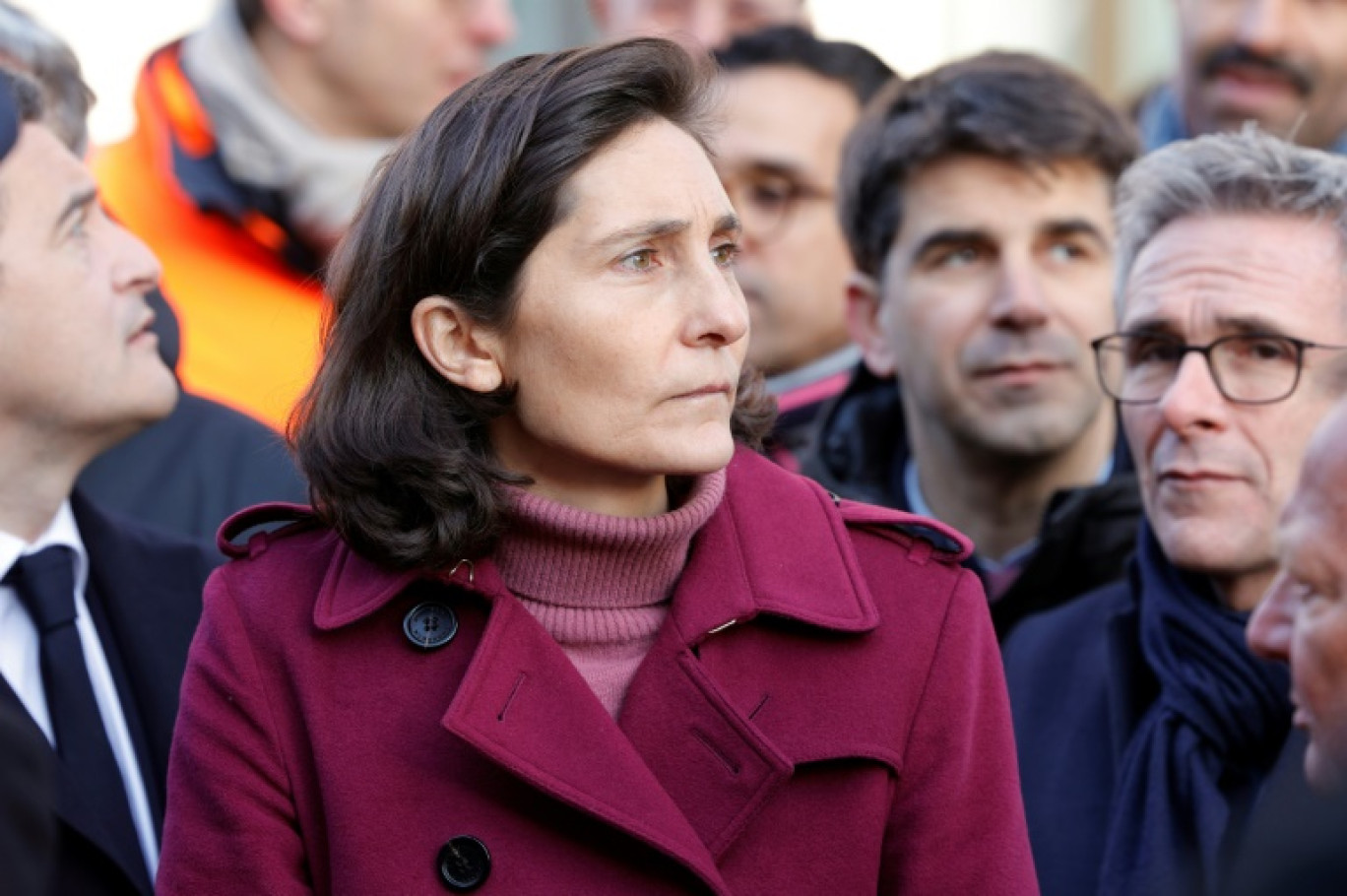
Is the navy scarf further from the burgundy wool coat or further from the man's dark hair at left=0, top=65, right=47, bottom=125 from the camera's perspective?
the man's dark hair at left=0, top=65, right=47, bottom=125

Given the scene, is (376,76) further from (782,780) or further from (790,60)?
(782,780)

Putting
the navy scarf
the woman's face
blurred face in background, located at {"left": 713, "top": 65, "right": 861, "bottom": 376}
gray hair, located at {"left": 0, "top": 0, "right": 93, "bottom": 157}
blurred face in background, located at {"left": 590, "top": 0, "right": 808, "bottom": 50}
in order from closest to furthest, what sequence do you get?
1. the woman's face
2. the navy scarf
3. gray hair, located at {"left": 0, "top": 0, "right": 93, "bottom": 157}
4. blurred face in background, located at {"left": 713, "top": 65, "right": 861, "bottom": 376}
5. blurred face in background, located at {"left": 590, "top": 0, "right": 808, "bottom": 50}

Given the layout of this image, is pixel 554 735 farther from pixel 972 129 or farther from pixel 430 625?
pixel 972 129

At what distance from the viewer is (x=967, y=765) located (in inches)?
119

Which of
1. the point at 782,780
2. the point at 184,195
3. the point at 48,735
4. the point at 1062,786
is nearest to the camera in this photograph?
the point at 782,780

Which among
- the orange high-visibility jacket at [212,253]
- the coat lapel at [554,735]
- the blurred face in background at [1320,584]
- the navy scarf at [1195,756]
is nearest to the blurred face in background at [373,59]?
the orange high-visibility jacket at [212,253]

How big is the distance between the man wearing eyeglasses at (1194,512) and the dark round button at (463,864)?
3.92ft

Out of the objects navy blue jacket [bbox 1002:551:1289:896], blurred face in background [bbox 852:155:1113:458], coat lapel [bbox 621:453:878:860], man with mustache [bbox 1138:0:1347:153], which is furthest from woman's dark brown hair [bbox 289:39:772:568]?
man with mustache [bbox 1138:0:1347:153]

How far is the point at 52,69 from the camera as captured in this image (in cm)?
434

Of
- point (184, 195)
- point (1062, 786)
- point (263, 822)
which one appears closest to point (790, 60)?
point (184, 195)

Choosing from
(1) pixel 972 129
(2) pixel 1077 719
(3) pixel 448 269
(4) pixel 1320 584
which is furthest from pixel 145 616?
(4) pixel 1320 584

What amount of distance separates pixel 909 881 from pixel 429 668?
28.5 inches

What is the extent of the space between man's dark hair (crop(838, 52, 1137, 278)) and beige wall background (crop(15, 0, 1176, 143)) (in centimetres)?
338

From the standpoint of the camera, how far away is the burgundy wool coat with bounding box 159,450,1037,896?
115 inches
